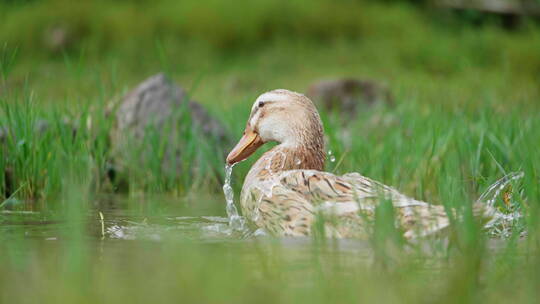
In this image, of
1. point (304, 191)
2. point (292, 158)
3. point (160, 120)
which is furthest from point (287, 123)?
point (160, 120)

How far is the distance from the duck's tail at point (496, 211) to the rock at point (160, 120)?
2.79 metres

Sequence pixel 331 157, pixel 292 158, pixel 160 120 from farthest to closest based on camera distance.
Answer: pixel 160 120
pixel 331 157
pixel 292 158

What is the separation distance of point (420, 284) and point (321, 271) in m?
0.35

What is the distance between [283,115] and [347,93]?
7522 millimetres

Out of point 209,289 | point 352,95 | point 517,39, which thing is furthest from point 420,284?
point 517,39

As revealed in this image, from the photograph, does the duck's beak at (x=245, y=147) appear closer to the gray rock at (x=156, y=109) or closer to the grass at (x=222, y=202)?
the grass at (x=222, y=202)

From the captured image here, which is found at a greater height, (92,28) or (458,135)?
(92,28)

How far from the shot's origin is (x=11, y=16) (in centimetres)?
1900

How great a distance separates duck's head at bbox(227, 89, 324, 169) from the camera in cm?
567

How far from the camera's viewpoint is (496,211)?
412 cm

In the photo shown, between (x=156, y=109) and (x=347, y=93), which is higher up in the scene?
(x=347, y=93)

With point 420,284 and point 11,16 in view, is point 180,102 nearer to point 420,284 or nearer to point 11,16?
point 420,284

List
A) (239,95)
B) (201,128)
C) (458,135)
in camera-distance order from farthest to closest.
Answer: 1. (239,95)
2. (201,128)
3. (458,135)

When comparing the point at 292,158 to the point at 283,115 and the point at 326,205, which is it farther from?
the point at 326,205
